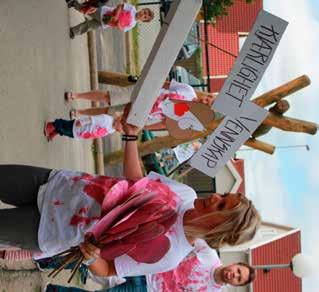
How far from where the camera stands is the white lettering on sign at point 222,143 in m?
4.20

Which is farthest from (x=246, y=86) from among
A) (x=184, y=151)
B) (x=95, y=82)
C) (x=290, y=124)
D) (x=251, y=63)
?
(x=95, y=82)

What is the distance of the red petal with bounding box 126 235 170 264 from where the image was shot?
316 centimetres

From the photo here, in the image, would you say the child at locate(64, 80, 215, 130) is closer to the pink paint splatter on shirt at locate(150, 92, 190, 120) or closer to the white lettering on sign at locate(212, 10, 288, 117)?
the pink paint splatter on shirt at locate(150, 92, 190, 120)

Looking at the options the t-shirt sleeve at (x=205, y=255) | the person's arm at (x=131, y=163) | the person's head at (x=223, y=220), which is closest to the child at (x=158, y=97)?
the t-shirt sleeve at (x=205, y=255)

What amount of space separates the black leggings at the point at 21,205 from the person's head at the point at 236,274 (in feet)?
6.67

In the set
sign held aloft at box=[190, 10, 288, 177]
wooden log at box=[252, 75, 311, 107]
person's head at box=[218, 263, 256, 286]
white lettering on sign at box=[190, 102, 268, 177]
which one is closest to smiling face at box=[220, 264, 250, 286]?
person's head at box=[218, 263, 256, 286]

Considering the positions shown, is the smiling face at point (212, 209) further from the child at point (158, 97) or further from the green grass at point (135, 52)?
the green grass at point (135, 52)

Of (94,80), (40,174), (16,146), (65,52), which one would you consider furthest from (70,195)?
(94,80)

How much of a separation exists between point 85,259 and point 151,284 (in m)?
1.74

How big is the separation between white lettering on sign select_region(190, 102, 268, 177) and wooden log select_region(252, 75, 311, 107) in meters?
3.84

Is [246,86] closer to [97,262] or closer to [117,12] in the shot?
[97,262]

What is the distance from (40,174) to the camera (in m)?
3.42

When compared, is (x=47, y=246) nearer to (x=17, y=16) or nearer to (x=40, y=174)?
(x=40, y=174)

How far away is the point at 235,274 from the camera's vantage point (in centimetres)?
495
